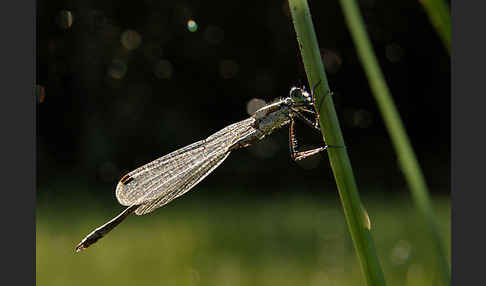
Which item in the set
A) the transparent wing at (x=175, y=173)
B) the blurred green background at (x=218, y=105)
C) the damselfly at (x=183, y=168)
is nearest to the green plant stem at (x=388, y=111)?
the damselfly at (x=183, y=168)

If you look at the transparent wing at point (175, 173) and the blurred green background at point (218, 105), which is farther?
the blurred green background at point (218, 105)

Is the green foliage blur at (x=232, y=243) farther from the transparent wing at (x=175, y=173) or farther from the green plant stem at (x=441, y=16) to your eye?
the green plant stem at (x=441, y=16)

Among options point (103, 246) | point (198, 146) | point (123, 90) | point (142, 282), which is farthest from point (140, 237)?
point (123, 90)

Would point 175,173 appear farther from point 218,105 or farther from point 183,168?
point 218,105

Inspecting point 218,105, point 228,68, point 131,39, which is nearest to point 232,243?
point 218,105

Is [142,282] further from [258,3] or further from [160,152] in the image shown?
[258,3]
